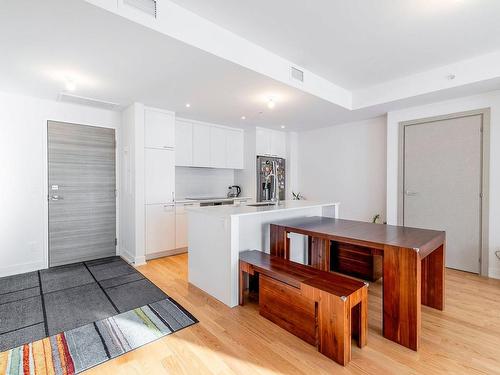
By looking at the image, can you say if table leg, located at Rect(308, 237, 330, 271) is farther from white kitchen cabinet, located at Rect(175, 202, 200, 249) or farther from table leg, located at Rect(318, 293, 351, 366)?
white kitchen cabinet, located at Rect(175, 202, 200, 249)

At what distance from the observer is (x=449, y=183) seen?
11.5ft

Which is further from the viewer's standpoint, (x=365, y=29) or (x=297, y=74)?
(x=297, y=74)

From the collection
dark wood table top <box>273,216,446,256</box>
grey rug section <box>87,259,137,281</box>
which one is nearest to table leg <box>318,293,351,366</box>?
dark wood table top <box>273,216,446,256</box>

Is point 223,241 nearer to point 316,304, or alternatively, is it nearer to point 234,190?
point 316,304

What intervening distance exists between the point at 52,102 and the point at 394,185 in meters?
5.16

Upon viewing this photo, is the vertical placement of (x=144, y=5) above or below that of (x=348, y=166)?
above

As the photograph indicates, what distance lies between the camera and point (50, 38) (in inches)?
78.9

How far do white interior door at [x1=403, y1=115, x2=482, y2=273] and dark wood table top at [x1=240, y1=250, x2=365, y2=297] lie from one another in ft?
7.94

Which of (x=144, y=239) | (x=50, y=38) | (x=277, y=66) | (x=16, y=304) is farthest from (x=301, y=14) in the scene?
(x=16, y=304)

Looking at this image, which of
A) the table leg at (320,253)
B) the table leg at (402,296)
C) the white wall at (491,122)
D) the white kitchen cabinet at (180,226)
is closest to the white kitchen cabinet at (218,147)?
the white kitchen cabinet at (180,226)

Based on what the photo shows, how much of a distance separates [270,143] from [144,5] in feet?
12.5

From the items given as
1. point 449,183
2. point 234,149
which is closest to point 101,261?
point 234,149

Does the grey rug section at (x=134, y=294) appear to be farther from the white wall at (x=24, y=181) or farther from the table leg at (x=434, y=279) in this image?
the table leg at (x=434, y=279)

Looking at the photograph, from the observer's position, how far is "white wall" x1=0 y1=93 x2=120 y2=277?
3.25 meters
